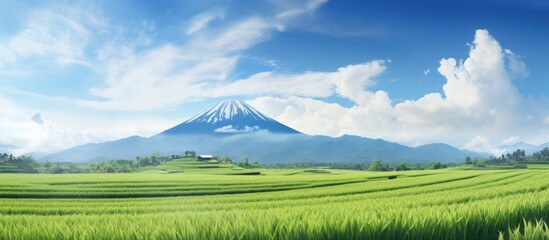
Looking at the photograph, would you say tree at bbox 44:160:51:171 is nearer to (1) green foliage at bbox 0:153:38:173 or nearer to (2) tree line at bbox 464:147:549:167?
(1) green foliage at bbox 0:153:38:173

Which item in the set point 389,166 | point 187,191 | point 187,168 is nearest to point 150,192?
point 187,191

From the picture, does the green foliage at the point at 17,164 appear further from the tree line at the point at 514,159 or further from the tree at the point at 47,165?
the tree line at the point at 514,159

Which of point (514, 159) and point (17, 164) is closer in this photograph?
point (17, 164)

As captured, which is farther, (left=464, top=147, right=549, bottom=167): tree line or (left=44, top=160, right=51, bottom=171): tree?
(left=464, top=147, right=549, bottom=167): tree line

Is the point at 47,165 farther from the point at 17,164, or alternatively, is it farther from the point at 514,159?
the point at 514,159

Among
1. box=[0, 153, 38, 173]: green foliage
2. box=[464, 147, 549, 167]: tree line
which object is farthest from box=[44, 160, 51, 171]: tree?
box=[464, 147, 549, 167]: tree line

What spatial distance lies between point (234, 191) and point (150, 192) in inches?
Answer: 230

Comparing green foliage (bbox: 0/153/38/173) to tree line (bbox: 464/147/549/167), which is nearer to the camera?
green foliage (bbox: 0/153/38/173)

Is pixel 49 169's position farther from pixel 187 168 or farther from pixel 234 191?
pixel 234 191

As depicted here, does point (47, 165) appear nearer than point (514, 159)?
Yes

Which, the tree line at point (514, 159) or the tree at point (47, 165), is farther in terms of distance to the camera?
the tree line at point (514, 159)

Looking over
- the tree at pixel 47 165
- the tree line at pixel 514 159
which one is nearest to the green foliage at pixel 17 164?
the tree at pixel 47 165

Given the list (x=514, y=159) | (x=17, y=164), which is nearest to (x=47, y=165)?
(x=17, y=164)

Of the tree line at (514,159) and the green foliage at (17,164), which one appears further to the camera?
the tree line at (514,159)
